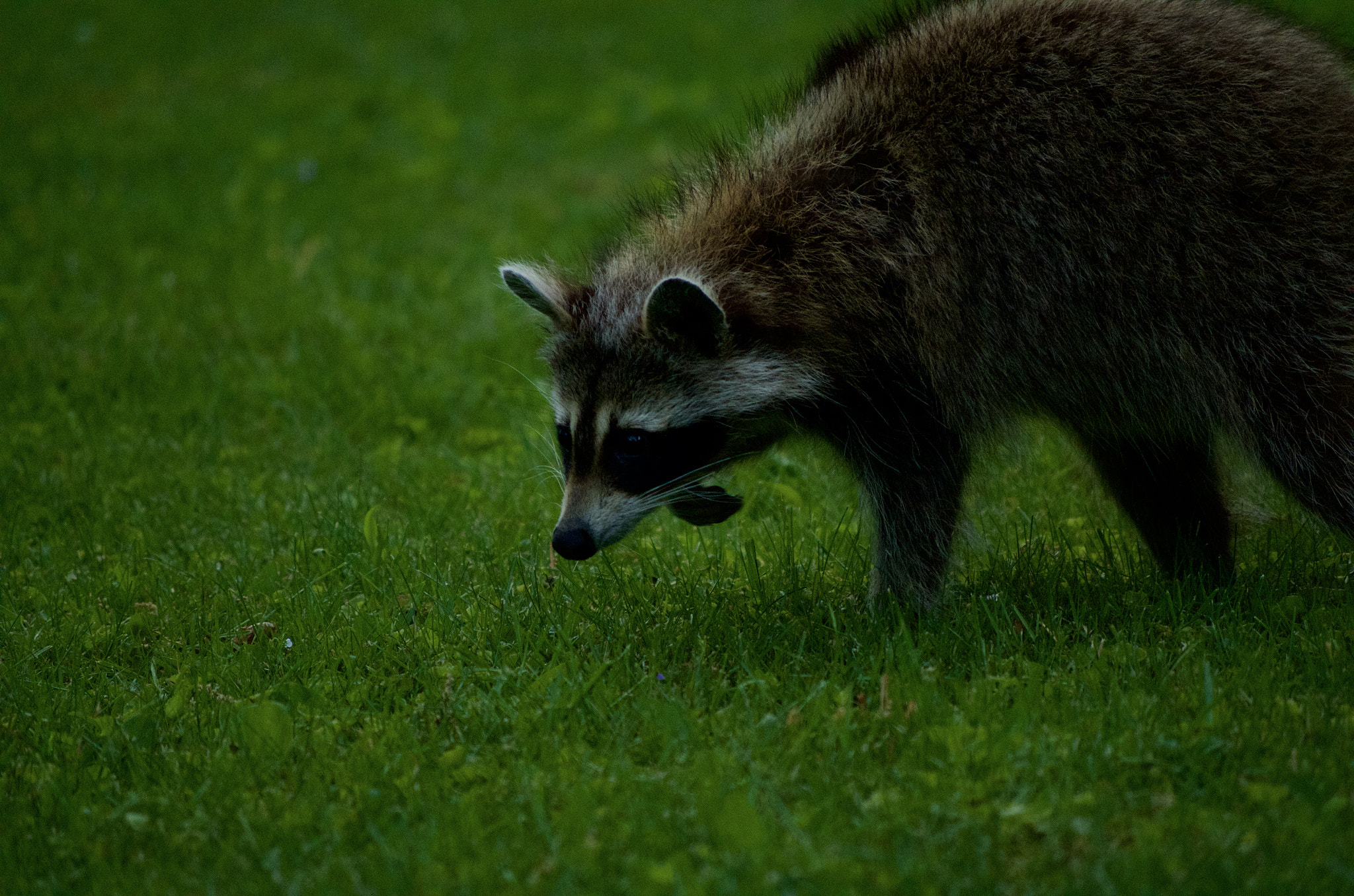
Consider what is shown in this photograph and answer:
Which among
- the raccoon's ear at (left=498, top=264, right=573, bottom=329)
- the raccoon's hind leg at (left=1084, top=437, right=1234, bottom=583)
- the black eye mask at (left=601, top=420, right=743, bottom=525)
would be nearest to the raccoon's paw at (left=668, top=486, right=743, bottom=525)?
the black eye mask at (left=601, top=420, right=743, bottom=525)

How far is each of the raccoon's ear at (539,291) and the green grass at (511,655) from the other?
87cm

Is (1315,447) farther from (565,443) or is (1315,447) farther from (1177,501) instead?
(565,443)

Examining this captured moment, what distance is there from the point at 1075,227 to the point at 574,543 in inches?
67.2

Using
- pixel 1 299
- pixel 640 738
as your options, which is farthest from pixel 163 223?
pixel 640 738

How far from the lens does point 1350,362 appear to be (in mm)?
3750

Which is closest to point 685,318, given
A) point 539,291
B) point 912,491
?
point 539,291

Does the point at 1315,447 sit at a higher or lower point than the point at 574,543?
lower

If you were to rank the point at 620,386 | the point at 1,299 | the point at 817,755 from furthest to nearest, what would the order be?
the point at 1,299, the point at 620,386, the point at 817,755

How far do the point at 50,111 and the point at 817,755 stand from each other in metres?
11.0

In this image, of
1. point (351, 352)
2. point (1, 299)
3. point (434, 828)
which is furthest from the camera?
point (1, 299)

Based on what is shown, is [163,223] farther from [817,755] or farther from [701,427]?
[817,755]

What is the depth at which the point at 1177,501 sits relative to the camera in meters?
4.30

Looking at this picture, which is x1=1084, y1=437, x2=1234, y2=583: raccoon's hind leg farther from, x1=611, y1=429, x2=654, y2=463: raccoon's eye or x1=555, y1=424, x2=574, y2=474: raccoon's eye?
x1=555, y1=424, x2=574, y2=474: raccoon's eye

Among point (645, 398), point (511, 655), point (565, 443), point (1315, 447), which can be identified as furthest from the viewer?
point (565, 443)
